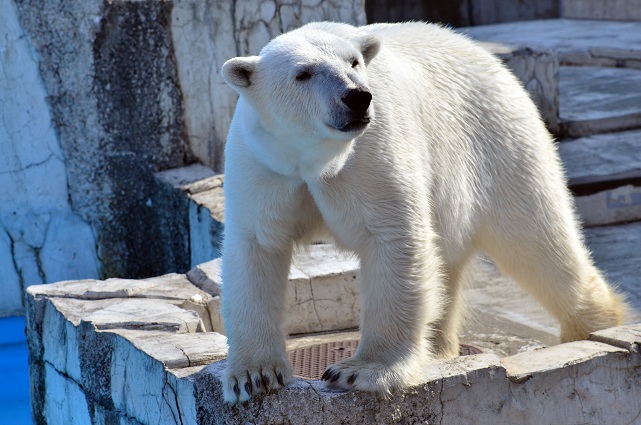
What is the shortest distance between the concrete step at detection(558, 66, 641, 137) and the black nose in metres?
4.49

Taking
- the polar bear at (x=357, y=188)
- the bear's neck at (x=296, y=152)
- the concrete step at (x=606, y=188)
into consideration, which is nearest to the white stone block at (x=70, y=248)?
the concrete step at (x=606, y=188)

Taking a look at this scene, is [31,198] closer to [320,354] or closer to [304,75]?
[320,354]

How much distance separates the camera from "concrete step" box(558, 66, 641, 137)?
6.89 meters

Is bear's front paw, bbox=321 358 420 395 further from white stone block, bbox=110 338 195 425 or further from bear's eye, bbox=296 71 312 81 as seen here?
bear's eye, bbox=296 71 312 81

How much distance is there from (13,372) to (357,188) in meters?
3.69

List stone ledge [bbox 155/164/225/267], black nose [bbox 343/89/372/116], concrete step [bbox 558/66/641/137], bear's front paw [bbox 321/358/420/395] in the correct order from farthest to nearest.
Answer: concrete step [bbox 558/66/641/137]
stone ledge [bbox 155/164/225/267]
bear's front paw [bbox 321/358/420/395]
black nose [bbox 343/89/372/116]

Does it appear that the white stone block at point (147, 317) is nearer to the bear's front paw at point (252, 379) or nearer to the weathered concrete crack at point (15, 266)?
the bear's front paw at point (252, 379)

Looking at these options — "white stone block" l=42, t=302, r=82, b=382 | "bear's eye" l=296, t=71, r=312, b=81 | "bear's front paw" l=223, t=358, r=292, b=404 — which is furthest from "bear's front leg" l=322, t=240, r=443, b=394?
"white stone block" l=42, t=302, r=82, b=382

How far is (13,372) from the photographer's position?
5.88m

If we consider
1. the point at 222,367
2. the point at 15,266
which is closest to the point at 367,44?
the point at 222,367

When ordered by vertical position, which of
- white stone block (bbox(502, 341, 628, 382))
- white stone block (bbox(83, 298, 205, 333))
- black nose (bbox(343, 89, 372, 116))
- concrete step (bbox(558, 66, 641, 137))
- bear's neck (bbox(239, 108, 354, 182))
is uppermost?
black nose (bbox(343, 89, 372, 116))

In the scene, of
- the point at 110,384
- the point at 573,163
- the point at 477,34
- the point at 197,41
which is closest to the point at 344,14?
the point at 197,41

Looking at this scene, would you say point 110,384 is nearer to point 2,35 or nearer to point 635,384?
point 635,384

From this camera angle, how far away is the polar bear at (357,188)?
276 centimetres
